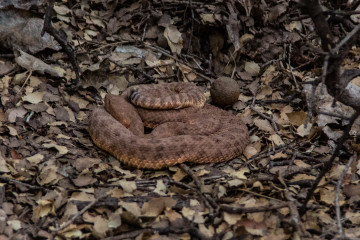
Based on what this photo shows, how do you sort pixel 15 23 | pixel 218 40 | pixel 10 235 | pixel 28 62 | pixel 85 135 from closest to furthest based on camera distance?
pixel 10 235 → pixel 85 135 → pixel 28 62 → pixel 15 23 → pixel 218 40

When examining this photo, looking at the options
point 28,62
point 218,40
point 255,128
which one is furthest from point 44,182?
point 218,40

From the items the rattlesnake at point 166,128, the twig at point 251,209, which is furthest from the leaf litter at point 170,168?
the rattlesnake at point 166,128

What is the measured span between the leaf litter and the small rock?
0.33 metres

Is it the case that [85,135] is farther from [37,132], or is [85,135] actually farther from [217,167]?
[217,167]

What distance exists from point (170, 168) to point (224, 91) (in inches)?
77.8

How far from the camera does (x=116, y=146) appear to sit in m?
6.10

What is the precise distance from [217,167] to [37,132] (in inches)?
105

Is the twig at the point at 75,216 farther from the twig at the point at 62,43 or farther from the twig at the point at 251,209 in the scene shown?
the twig at the point at 62,43

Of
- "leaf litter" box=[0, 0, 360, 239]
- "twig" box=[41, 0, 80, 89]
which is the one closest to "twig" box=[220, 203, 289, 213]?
"leaf litter" box=[0, 0, 360, 239]

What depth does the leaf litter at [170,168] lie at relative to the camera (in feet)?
16.0

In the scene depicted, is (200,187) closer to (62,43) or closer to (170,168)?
(170,168)

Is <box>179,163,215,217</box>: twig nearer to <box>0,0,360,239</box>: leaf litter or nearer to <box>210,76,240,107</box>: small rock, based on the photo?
<box>0,0,360,239</box>: leaf litter

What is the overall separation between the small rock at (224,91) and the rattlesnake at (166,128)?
20 centimetres

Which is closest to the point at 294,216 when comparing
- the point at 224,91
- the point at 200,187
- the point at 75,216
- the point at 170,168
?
the point at 200,187
